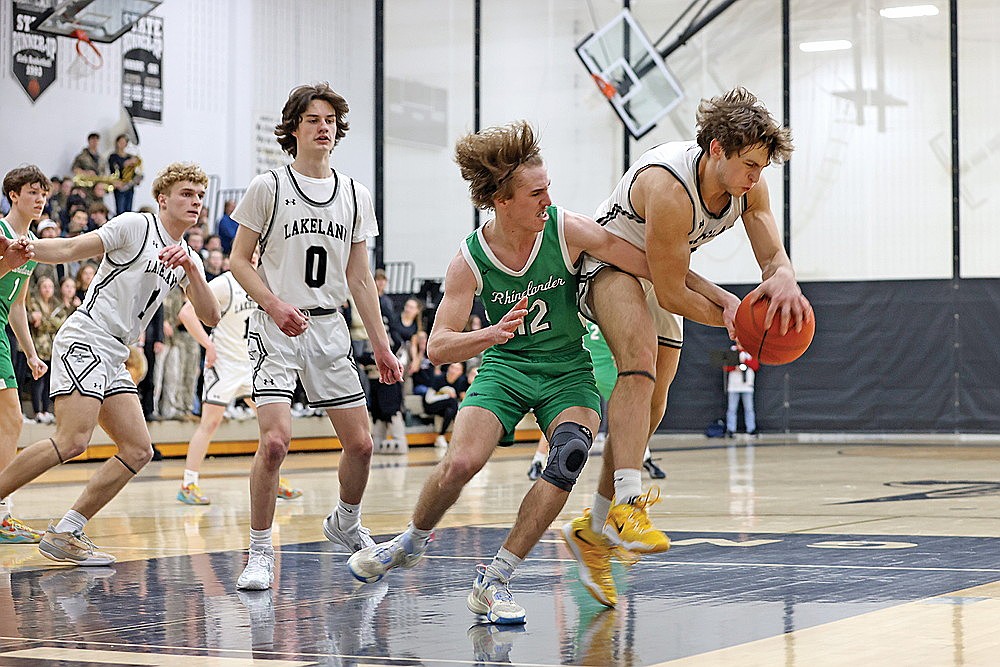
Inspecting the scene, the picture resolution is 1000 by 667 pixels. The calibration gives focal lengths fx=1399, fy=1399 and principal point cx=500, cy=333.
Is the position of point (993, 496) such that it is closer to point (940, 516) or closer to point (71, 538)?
point (940, 516)

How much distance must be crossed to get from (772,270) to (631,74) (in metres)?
17.5

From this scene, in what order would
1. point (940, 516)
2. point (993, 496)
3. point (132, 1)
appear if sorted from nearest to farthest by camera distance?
point (940, 516)
point (993, 496)
point (132, 1)

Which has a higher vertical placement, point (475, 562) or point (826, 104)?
point (826, 104)

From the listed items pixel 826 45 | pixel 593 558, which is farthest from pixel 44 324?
pixel 826 45

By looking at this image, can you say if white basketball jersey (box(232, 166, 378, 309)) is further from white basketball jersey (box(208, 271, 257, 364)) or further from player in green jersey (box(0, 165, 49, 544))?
white basketball jersey (box(208, 271, 257, 364))

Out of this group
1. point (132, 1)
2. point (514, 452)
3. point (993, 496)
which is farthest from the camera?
point (132, 1)

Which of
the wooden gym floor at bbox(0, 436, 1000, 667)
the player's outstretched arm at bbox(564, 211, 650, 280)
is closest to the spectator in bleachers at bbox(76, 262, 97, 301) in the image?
the wooden gym floor at bbox(0, 436, 1000, 667)

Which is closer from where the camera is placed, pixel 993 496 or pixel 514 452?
pixel 993 496

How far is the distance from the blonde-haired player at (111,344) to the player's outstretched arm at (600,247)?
6.20ft

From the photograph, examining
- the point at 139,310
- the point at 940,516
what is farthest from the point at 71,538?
the point at 940,516

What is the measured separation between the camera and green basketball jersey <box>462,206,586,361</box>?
14.9 ft

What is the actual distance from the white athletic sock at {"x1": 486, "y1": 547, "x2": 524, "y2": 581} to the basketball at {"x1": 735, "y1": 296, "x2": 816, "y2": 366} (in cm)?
99

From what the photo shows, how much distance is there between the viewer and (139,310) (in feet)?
20.2

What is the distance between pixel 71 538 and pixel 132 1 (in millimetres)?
14132
